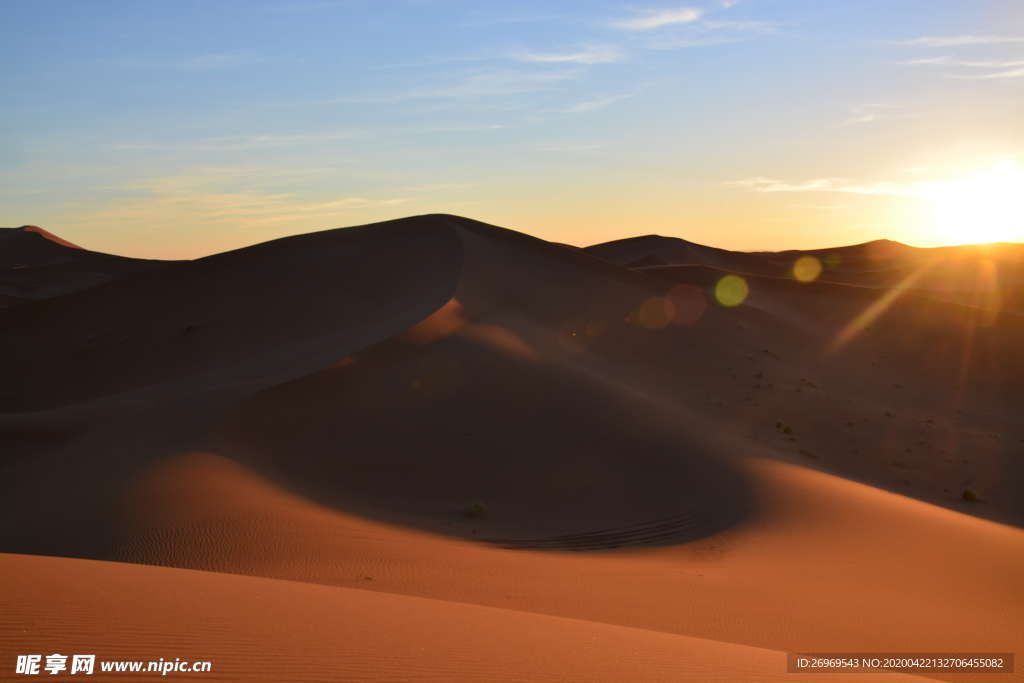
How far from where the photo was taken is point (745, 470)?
45.6 ft

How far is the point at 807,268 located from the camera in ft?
201

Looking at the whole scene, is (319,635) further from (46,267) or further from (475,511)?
(46,267)

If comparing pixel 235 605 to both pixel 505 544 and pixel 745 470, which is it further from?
pixel 745 470

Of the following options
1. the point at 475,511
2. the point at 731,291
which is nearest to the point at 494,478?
the point at 475,511

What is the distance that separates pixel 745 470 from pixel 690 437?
1.68 metres

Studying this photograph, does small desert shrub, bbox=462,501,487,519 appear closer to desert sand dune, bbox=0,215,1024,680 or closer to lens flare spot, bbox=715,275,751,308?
desert sand dune, bbox=0,215,1024,680

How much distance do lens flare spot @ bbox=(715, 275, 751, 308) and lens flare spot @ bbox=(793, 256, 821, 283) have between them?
17.9 meters

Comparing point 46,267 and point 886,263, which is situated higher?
point 886,263

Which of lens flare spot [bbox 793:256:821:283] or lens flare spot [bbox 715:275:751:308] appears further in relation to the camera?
lens flare spot [bbox 793:256:821:283]

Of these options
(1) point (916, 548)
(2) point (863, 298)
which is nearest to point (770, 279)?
(2) point (863, 298)

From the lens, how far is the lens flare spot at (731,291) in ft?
106

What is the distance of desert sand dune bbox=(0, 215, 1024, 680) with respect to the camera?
6.02 meters

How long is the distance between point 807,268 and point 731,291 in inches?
1120

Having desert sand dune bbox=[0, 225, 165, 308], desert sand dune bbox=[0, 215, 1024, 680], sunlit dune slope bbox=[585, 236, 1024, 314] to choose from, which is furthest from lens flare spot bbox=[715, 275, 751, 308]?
desert sand dune bbox=[0, 225, 165, 308]
